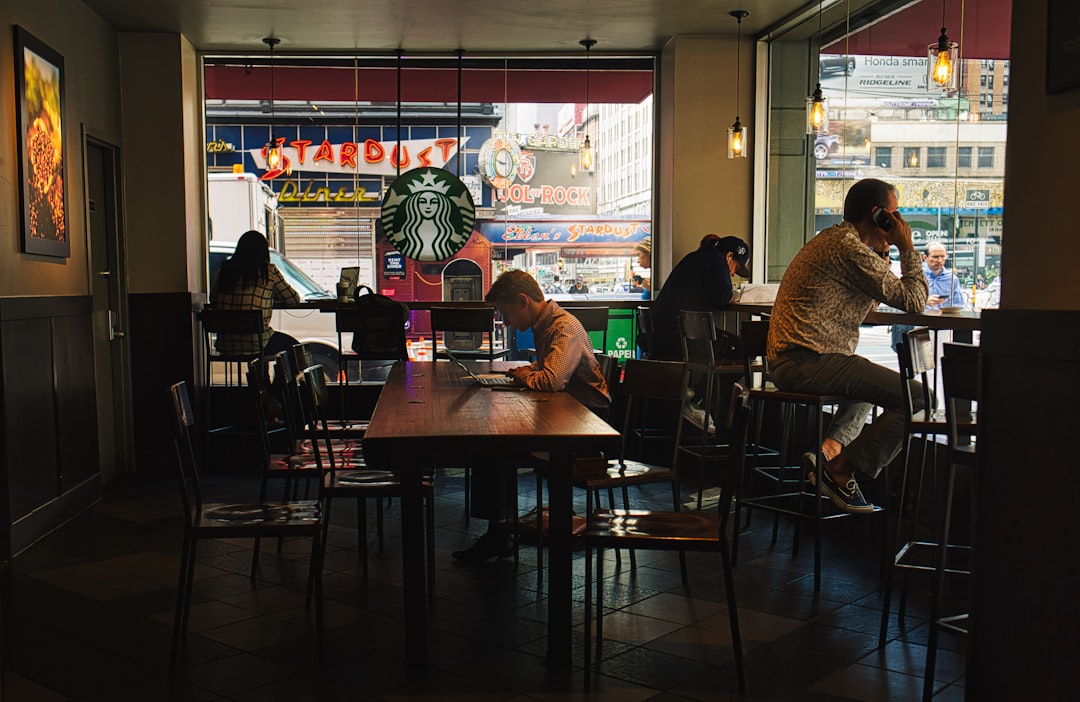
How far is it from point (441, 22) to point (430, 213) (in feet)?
5.19

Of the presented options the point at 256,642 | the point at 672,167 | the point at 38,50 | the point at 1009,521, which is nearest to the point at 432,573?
the point at 256,642

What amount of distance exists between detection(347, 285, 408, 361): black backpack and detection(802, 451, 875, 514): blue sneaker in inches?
117

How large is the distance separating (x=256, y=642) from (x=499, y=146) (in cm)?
523

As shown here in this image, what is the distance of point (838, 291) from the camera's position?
4.19m

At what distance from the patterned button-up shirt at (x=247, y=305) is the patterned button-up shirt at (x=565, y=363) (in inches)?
116

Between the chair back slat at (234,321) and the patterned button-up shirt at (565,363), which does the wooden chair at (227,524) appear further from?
the chair back slat at (234,321)

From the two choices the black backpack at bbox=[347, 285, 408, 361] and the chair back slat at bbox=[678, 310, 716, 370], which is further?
the black backpack at bbox=[347, 285, 408, 361]

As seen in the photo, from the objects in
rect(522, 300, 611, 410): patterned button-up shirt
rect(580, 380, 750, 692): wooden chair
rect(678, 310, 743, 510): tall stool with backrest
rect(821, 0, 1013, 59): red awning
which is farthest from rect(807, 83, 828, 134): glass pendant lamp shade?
rect(580, 380, 750, 692): wooden chair

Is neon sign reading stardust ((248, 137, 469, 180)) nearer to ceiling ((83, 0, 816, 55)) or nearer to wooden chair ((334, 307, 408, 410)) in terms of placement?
ceiling ((83, 0, 816, 55))

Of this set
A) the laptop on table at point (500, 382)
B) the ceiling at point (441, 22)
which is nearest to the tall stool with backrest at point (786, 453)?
the laptop on table at point (500, 382)

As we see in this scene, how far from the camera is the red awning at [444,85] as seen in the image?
7.70m

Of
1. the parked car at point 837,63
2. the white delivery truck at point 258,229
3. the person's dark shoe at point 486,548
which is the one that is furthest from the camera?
the white delivery truck at point 258,229

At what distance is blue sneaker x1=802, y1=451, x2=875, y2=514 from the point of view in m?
4.16

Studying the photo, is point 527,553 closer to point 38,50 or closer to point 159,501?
point 159,501
